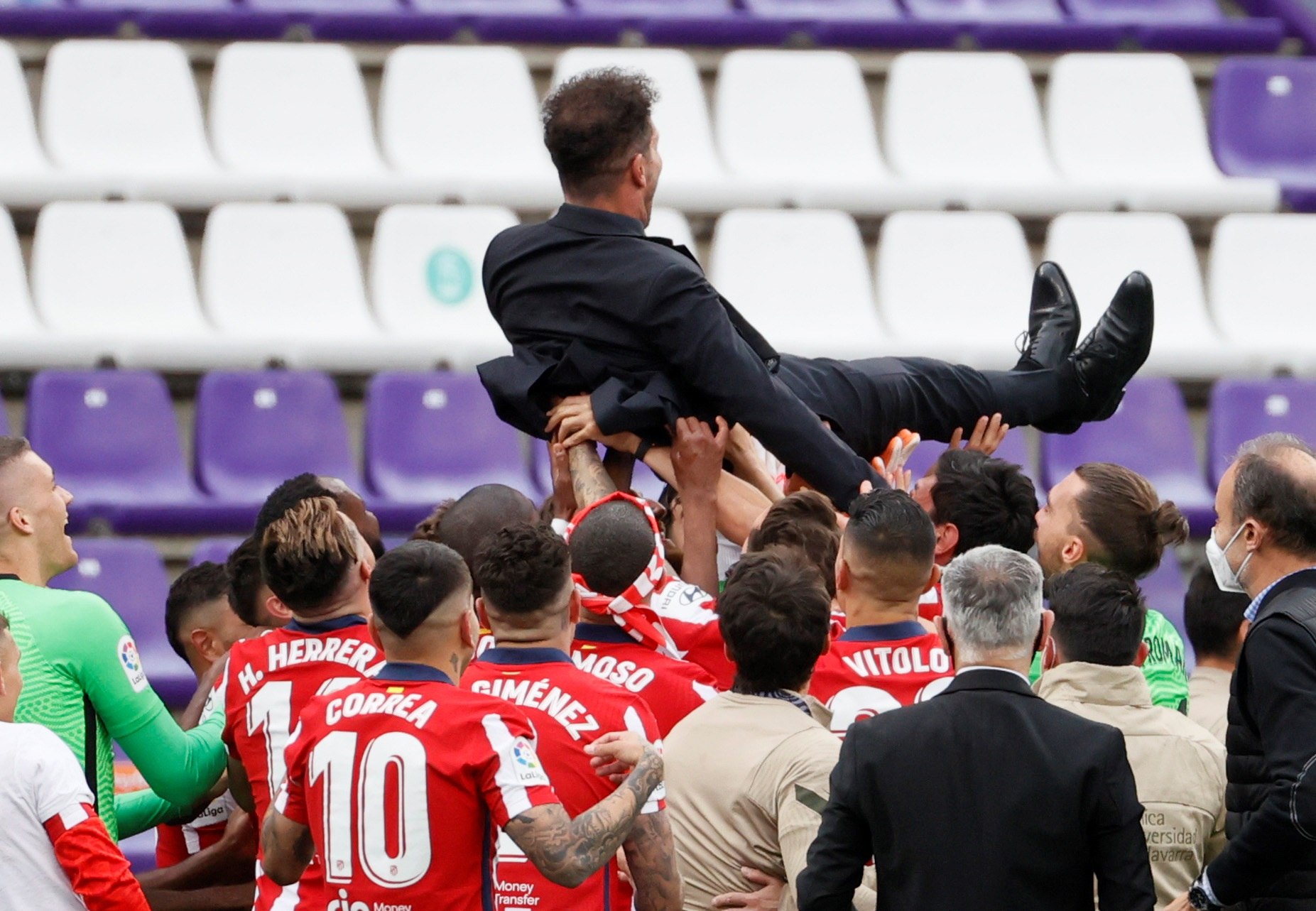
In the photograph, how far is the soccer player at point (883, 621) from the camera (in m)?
3.39

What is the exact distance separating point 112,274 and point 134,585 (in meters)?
1.36

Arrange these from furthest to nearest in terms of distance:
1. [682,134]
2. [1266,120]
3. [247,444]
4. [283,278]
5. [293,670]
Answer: [1266,120] → [682,134] → [283,278] → [247,444] → [293,670]

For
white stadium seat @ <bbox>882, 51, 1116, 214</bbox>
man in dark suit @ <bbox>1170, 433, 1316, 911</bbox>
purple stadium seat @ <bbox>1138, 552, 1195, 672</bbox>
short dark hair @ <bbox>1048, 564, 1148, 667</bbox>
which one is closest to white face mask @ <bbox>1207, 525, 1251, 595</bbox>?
man in dark suit @ <bbox>1170, 433, 1316, 911</bbox>

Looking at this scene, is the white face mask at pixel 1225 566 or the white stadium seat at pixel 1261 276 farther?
the white stadium seat at pixel 1261 276

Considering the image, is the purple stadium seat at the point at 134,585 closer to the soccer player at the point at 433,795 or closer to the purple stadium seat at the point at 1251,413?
the soccer player at the point at 433,795

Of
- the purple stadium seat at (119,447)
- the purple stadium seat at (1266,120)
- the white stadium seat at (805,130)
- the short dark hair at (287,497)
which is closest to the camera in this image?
the short dark hair at (287,497)

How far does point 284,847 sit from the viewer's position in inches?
122

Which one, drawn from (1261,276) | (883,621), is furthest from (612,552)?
(1261,276)

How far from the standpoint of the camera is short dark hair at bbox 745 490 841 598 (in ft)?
12.8

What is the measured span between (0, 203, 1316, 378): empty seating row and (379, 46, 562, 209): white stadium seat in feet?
1.34

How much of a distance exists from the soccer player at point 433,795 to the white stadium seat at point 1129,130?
555cm

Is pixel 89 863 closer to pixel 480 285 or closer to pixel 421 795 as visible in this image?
pixel 421 795

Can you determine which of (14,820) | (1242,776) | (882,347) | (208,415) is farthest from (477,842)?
(882,347)

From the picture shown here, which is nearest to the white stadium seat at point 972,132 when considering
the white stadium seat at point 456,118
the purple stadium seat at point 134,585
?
the white stadium seat at point 456,118
